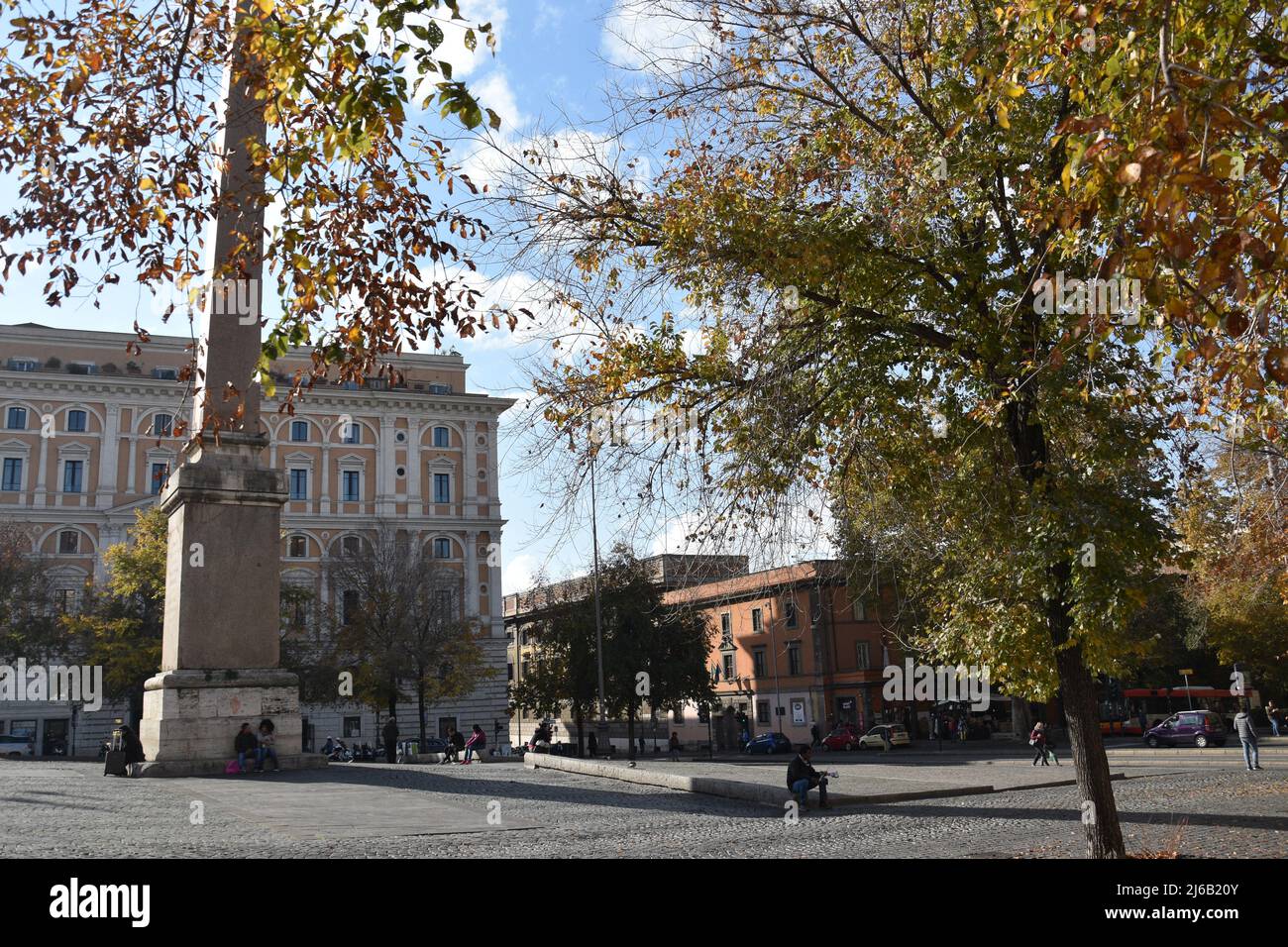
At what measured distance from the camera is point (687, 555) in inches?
429

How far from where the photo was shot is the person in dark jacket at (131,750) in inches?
691

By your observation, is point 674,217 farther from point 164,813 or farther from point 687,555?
point 164,813

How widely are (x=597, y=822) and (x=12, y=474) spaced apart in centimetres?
6152

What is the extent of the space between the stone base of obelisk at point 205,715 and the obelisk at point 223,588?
0.05 feet

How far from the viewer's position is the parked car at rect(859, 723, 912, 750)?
163 feet

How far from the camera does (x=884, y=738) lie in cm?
4969

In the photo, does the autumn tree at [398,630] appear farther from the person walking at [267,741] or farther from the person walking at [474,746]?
the person walking at [267,741]

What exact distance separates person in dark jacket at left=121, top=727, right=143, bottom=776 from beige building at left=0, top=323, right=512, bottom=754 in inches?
Result: 1489

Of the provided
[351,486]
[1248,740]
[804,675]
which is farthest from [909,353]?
[351,486]

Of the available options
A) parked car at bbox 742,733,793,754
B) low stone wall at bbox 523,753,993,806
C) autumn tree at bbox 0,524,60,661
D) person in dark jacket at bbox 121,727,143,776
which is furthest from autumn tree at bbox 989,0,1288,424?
autumn tree at bbox 0,524,60,661

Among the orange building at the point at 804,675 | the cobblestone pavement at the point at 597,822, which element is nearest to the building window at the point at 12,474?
the orange building at the point at 804,675

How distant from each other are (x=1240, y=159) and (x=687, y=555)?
6330 millimetres

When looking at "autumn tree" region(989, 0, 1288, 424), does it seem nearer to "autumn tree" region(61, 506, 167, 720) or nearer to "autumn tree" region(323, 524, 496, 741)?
"autumn tree" region(61, 506, 167, 720)
